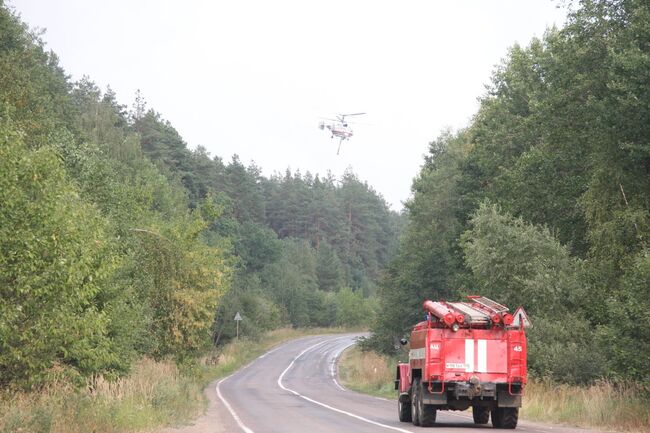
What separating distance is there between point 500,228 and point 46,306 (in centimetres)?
2303

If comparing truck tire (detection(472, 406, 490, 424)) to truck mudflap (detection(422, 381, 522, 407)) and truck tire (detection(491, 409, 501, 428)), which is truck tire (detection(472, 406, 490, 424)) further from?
truck mudflap (detection(422, 381, 522, 407))

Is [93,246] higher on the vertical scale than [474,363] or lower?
higher

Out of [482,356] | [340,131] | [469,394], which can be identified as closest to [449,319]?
[482,356]

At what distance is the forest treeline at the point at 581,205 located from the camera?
25484mm

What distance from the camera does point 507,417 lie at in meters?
21.4

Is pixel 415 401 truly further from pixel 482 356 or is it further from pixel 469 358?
pixel 482 356

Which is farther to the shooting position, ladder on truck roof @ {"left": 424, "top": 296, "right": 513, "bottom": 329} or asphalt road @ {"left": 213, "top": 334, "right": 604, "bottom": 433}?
asphalt road @ {"left": 213, "top": 334, "right": 604, "bottom": 433}

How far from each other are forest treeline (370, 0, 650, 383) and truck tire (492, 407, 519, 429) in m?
2.46

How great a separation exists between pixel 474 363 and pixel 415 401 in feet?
6.84

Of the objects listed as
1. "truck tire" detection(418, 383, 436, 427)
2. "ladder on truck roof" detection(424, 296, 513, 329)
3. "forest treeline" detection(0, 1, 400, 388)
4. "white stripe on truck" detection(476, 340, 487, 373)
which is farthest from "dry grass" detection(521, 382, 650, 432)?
"forest treeline" detection(0, 1, 400, 388)

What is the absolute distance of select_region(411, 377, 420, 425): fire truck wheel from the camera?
72.2 ft

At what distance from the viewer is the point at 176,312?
119ft

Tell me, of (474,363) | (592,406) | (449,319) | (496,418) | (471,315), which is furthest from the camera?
(592,406)

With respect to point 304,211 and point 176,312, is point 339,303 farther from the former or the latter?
point 176,312
